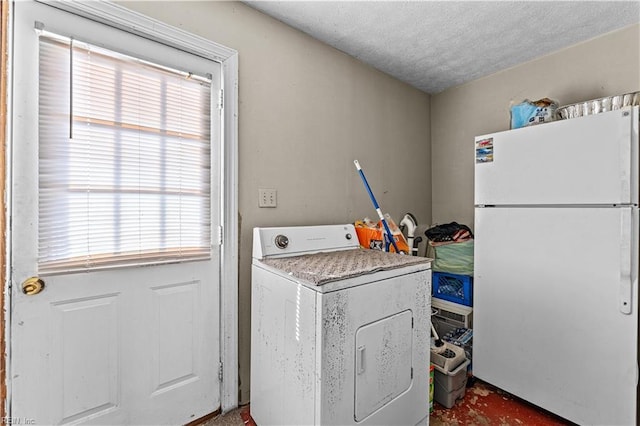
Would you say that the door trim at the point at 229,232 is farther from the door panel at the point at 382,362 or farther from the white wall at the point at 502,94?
the white wall at the point at 502,94

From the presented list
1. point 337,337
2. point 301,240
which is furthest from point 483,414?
point 301,240

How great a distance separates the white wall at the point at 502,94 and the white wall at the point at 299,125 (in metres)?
0.53

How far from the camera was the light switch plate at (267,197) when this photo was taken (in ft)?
5.89

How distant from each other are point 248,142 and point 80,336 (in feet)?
4.10

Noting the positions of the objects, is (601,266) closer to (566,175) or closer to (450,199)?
(566,175)

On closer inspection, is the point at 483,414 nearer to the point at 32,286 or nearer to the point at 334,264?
the point at 334,264

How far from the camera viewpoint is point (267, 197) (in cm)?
182

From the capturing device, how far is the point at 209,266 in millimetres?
1644

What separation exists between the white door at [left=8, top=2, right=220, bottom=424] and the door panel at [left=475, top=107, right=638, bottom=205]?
1.80 m

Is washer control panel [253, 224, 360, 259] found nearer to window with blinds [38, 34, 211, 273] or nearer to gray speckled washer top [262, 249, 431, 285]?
gray speckled washer top [262, 249, 431, 285]

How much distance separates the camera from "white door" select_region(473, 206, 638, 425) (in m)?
1.46

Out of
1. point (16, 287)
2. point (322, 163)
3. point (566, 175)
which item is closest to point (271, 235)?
point (322, 163)

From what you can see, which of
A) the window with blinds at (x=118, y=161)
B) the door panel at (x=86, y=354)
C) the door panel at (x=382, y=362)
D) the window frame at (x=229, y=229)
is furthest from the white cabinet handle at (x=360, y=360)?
the door panel at (x=86, y=354)

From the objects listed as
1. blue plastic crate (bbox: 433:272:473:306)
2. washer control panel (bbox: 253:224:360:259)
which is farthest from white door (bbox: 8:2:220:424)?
blue plastic crate (bbox: 433:272:473:306)
